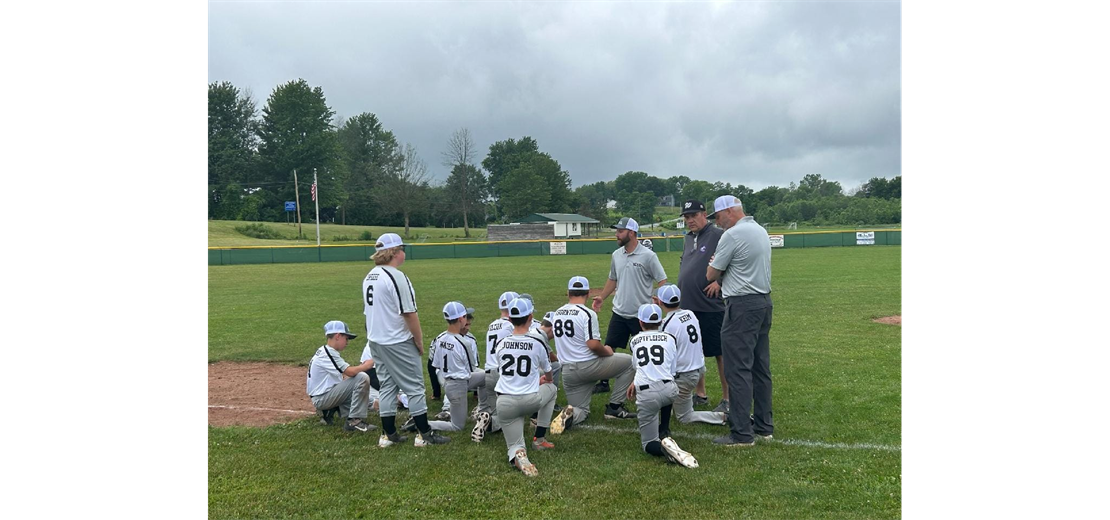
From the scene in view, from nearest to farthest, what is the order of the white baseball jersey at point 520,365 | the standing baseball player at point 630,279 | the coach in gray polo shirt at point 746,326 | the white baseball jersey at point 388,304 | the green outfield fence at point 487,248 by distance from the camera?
the white baseball jersey at point 520,365 → the coach in gray polo shirt at point 746,326 → the white baseball jersey at point 388,304 → the standing baseball player at point 630,279 → the green outfield fence at point 487,248

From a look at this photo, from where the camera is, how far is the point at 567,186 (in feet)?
276

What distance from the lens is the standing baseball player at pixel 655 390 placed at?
584cm

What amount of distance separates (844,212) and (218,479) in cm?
5567

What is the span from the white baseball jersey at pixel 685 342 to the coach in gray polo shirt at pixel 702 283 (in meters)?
0.70

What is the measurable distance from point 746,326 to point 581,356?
1848mm

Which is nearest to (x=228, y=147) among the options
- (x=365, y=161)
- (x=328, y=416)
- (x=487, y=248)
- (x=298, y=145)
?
(x=298, y=145)

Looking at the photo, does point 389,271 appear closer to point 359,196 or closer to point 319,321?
point 319,321

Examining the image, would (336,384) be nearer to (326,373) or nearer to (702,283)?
(326,373)

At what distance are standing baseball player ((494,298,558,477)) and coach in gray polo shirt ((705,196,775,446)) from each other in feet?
5.74

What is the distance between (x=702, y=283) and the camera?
24.8 feet

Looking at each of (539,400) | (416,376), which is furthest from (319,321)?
(539,400)

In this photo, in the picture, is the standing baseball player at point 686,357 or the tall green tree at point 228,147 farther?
the tall green tree at point 228,147

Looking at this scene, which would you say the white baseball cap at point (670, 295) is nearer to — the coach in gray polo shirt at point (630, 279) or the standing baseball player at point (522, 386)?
the coach in gray polo shirt at point (630, 279)

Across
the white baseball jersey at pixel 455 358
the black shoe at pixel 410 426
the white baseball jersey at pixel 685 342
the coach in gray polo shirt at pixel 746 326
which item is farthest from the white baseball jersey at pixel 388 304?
the coach in gray polo shirt at pixel 746 326
